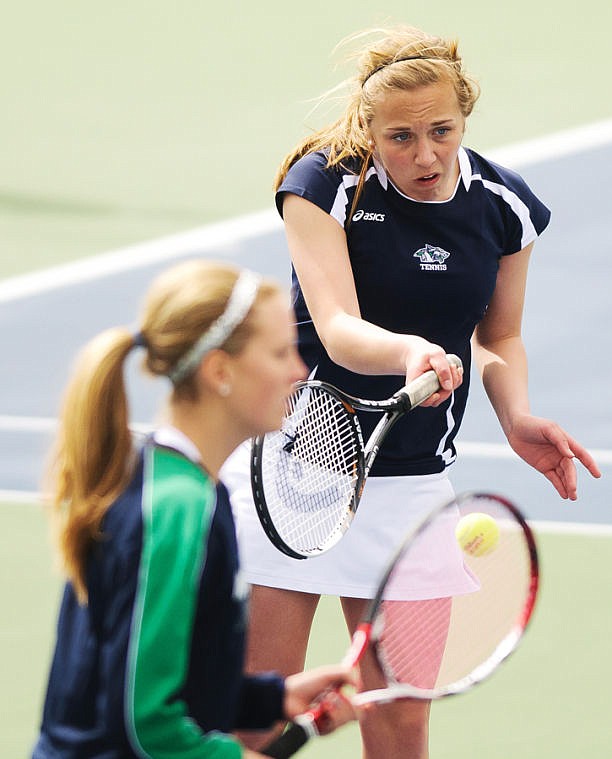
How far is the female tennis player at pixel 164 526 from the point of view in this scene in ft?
7.03

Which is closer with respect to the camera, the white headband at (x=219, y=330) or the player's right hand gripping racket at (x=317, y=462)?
the white headband at (x=219, y=330)

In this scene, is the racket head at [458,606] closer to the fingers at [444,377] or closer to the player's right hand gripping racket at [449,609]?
the player's right hand gripping racket at [449,609]

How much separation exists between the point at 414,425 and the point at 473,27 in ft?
18.7

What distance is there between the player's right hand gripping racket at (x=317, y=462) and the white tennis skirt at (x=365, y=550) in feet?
0.39

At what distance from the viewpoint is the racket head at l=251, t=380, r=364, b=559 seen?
3.15m

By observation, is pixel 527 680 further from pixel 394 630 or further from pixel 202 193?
pixel 202 193

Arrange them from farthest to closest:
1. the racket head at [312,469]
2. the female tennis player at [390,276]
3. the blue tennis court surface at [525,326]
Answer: the blue tennis court surface at [525,326]
the female tennis player at [390,276]
the racket head at [312,469]

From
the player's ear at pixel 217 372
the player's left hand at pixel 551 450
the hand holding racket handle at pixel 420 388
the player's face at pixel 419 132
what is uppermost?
the player's face at pixel 419 132

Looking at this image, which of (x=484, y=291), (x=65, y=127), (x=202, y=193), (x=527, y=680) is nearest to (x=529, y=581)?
(x=484, y=291)

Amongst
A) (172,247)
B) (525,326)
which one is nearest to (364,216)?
(525,326)

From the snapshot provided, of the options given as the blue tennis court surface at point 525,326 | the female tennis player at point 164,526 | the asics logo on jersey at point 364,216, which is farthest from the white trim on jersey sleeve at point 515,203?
the blue tennis court surface at point 525,326

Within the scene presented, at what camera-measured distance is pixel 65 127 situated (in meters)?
8.14

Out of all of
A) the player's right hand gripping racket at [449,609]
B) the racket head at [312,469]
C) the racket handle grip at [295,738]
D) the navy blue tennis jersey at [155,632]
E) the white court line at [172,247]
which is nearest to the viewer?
the navy blue tennis jersey at [155,632]

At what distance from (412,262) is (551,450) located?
582 mm
